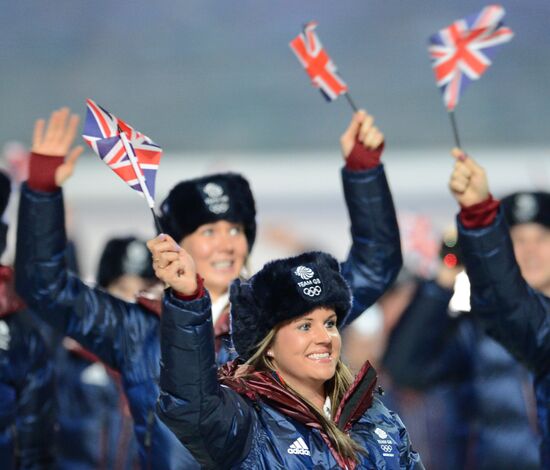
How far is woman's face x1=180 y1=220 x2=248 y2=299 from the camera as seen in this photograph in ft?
15.0

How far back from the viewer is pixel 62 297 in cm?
454

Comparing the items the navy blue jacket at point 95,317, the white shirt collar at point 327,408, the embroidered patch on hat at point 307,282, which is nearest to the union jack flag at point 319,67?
the navy blue jacket at point 95,317

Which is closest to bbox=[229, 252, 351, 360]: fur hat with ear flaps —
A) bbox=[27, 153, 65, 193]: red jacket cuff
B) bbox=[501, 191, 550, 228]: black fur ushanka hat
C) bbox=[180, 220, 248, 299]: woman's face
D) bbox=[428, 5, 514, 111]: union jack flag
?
bbox=[180, 220, 248, 299]: woman's face

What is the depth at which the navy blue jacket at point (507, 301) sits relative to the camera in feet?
14.8

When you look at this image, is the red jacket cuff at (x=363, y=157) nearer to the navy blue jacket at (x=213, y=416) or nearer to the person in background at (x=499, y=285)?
the person in background at (x=499, y=285)

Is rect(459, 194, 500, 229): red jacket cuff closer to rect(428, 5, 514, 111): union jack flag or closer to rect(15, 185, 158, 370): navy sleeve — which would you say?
rect(428, 5, 514, 111): union jack flag

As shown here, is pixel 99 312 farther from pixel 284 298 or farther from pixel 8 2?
pixel 8 2

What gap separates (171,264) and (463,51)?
188 cm

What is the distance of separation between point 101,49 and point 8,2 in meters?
0.91

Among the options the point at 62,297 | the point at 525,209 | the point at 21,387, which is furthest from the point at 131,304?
the point at 525,209

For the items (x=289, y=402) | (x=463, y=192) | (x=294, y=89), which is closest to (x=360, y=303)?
(x=463, y=192)

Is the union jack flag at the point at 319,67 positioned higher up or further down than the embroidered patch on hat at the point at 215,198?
higher up

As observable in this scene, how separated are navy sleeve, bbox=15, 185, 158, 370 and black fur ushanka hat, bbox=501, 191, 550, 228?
5.49 ft

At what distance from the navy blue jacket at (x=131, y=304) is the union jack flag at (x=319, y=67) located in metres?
0.35
